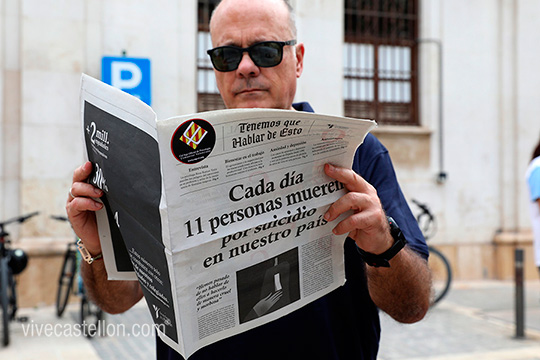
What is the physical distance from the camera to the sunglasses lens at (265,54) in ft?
5.64

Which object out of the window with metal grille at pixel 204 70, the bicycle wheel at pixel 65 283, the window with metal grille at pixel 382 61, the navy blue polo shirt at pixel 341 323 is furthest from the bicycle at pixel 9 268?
the window with metal grille at pixel 382 61

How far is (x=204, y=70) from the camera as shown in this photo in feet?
30.6

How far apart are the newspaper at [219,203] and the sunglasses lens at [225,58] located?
1.38 ft

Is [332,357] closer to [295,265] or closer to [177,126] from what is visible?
[295,265]

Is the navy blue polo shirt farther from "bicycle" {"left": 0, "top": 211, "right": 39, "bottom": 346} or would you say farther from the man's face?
"bicycle" {"left": 0, "top": 211, "right": 39, "bottom": 346}

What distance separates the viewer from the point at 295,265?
1461 mm

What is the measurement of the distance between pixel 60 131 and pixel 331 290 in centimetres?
717

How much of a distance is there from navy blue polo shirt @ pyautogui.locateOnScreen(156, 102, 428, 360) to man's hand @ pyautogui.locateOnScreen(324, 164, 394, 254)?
20 centimetres

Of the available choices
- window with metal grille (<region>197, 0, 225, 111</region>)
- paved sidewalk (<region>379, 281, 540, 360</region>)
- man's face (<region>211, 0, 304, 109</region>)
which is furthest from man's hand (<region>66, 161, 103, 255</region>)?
window with metal grille (<region>197, 0, 225, 111</region>)

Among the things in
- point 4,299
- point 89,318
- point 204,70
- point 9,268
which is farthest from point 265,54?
point 204,70

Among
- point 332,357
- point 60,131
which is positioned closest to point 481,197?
point 60,131

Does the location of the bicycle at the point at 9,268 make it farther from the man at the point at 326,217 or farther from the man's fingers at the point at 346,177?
the man's fingers at the point at 346,177

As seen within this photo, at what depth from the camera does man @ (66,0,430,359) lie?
1.47m

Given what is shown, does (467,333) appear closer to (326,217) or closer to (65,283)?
(65,283)
